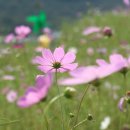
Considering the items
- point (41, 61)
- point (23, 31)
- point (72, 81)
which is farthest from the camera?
point (23, 31)

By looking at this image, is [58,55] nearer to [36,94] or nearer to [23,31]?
[36,94]

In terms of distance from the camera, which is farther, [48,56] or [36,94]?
[48,56]

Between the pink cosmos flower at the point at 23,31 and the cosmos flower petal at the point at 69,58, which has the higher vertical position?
the pink cosmos flower at the point at 23,31

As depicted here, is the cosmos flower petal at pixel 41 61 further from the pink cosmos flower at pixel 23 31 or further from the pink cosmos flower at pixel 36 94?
the pink cosmos flower at pixel 23 31

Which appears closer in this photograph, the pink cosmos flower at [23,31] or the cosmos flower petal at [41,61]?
the cosmos flower petal at [41,61]

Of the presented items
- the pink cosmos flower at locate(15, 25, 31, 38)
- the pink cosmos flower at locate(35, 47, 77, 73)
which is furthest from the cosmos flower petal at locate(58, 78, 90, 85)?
the pink cosmos flower at locate(15, 25, 31, 38)

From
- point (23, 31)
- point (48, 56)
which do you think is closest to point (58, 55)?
point (48, 56)

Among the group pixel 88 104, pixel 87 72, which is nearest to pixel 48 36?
pixel 88 104

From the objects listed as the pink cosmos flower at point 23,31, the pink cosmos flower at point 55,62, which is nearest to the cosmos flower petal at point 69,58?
the pink cosmos flower at point 55,62

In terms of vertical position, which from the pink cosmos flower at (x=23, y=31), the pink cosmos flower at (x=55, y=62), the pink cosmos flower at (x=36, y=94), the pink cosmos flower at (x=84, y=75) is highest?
the pink cosmos flower at (x=23, y=31)
